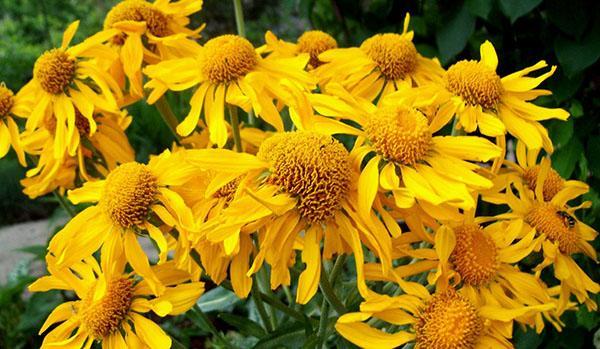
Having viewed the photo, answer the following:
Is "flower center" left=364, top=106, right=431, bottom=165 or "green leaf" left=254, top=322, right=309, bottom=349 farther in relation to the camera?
"green leaf" left=254, top=322, right=309, bottom=349

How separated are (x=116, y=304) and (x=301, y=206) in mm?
294

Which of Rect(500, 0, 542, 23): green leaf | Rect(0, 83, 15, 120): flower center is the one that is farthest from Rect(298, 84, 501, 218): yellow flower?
Rect(0, 83, 15, 120): flower center

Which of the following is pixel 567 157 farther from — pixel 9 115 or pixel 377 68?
pixel 9 115

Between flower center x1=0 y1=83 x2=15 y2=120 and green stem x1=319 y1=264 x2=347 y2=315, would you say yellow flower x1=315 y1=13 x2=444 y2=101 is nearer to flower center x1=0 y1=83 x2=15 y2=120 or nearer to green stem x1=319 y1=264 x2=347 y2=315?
green stem x1=319 y1=264 x2=347 y2=315

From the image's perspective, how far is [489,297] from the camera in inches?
31.7

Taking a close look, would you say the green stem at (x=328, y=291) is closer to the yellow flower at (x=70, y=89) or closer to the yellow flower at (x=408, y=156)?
the yellow flower at (x=408, y=156)

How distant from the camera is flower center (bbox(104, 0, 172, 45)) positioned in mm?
1105

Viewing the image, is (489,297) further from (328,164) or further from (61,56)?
(61,56)

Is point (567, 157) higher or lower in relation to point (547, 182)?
lower

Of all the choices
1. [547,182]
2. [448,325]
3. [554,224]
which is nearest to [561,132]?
[547,182]

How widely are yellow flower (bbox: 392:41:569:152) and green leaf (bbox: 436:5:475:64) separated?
0.52m

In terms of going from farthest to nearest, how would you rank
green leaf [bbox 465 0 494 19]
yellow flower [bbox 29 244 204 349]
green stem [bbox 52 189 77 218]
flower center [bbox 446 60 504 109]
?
green leaf [bbox 465 0 494 19]
green stem [bbox 52 189 77 218]
flower center [bbox 446 60 504 109]
yellow flower [bbox 29 244 204 349]

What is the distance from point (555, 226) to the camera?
3.03ft

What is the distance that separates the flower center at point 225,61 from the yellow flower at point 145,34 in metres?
0.09
